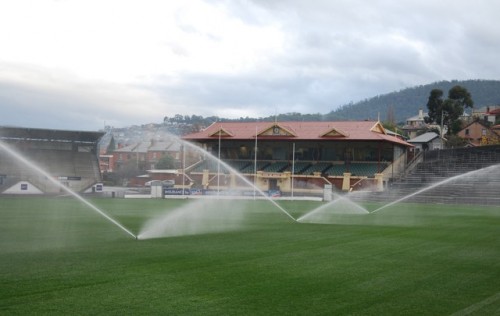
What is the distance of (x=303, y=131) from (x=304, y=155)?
11.4 ft

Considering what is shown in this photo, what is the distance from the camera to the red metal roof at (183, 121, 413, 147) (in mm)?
75812

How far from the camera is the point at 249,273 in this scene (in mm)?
13719

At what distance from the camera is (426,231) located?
25.3m

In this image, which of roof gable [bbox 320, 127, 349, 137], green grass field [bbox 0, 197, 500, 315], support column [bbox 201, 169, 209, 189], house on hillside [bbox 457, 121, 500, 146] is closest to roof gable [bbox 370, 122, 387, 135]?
roof gable [bbox 320, 127, 349, 137]

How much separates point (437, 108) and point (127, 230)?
350 feet

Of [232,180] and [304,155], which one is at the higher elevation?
[304,155]

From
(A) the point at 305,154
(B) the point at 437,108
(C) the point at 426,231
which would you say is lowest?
(C) the point at 426,231

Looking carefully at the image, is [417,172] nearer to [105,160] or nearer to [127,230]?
[127,230]

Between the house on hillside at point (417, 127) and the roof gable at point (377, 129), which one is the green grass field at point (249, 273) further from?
the house on hillside at point (417, 127)

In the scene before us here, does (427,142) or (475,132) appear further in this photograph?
(475,132)

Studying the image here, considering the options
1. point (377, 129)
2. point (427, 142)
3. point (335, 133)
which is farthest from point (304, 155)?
point (427, 142)

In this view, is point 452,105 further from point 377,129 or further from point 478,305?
point 478,305

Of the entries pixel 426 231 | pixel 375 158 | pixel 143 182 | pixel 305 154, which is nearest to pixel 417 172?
pixel 375 158

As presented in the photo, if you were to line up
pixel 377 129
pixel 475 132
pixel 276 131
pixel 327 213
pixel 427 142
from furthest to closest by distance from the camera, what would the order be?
1. pixel 475 132
2. pixel 427 142
3. pixel 276 131
4. pixel 377 129
5. pixel 327 213
